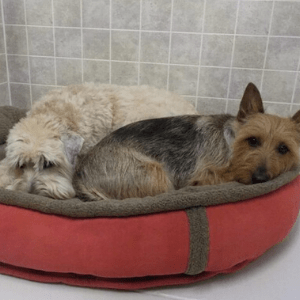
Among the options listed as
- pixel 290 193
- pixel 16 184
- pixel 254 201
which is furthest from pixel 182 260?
pixel 16 184

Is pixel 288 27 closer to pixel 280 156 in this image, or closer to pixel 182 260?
pixel 280 156

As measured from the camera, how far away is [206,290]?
1.95m

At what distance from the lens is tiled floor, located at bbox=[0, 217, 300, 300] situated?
1894mm

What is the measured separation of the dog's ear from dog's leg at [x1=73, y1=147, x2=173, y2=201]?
0.24 meters

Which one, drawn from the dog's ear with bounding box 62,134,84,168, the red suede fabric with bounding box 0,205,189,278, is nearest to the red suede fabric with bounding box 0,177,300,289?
the red suede fabric with bounding box 0,205,189,278

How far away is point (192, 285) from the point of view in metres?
1.98

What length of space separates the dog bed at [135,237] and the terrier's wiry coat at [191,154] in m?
0.28

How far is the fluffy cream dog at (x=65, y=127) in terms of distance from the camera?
2318 millimetres

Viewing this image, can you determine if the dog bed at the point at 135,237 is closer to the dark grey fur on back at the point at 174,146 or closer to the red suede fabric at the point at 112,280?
the red suede fabric at the point at 112,280

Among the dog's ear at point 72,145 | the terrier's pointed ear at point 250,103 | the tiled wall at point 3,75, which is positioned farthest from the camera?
the tiled wall at point 3,75

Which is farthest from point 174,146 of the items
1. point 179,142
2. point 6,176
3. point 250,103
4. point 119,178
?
point 6,176

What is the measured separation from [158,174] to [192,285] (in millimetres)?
722

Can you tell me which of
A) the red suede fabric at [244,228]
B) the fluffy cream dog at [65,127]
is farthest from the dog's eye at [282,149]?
Answer: the fluffy cream dog at [65,127]

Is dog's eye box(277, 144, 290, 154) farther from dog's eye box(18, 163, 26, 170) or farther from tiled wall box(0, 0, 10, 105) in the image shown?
tiled wall box(0, 0, 10, 105)
